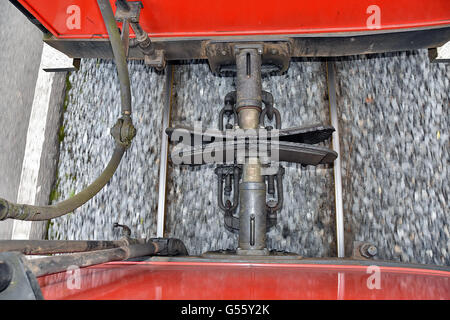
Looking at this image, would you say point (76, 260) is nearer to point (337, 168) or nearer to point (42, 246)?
point (42, 246)

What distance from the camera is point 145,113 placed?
117 cm

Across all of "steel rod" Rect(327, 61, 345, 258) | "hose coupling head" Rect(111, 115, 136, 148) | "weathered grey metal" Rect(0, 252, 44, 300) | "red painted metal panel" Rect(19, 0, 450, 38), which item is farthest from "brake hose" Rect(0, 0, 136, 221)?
"steel rod" Rect(327, 61, 345, 258)

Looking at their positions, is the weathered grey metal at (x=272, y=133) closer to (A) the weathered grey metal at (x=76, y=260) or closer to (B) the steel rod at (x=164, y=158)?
(B) the steel rod at (x=164, y=158)

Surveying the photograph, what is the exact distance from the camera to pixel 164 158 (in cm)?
111

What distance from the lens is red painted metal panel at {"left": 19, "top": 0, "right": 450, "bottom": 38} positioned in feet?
2.67

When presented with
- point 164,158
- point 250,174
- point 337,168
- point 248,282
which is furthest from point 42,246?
point 337,168

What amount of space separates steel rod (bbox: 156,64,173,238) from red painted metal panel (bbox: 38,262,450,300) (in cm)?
35

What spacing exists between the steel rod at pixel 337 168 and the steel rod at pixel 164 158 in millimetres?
515

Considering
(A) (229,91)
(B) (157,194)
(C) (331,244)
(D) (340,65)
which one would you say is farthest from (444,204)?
(B) (157,194)

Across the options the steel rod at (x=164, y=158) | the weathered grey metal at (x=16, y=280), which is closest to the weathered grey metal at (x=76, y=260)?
the weathered grey metal at (x=16, y=280)

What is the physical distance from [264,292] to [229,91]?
32.0 inches

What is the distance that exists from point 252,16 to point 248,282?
0.62 meters

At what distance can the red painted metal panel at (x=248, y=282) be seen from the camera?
0.43 m

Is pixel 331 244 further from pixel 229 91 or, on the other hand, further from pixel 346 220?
pixel 229 91
